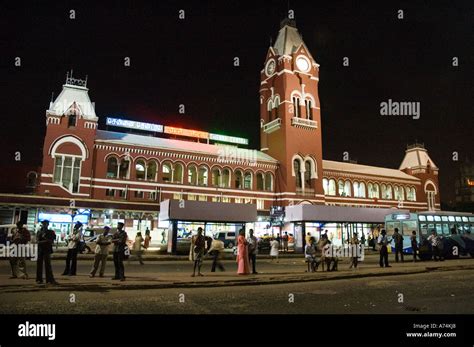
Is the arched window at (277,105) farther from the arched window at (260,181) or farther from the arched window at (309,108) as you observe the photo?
the arched window at (260,181)

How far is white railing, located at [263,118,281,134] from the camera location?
43569 mm

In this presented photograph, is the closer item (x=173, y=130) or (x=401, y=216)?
(x=401, y=216)

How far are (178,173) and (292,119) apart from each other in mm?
15336

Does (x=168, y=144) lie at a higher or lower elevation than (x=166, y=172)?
higher

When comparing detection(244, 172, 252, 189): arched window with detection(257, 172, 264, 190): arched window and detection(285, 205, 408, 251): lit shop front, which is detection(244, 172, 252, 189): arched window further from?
detection(285, 205, 408, 251): lit shop front

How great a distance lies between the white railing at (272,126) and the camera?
43569 millimetres

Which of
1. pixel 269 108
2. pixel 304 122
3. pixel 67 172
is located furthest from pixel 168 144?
pixel 304 122

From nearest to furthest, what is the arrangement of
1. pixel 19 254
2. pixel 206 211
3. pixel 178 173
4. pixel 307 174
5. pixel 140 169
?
1. pixel 19 254
2. pixel 206 211
3. pixel 140 169
4. pixel 178 173
5. pixel 307 174

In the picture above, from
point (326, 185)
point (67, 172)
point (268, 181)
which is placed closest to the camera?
point (67, 172)

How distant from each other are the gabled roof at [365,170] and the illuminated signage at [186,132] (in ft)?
53.4

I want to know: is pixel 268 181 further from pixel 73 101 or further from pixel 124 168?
pixel 73 101

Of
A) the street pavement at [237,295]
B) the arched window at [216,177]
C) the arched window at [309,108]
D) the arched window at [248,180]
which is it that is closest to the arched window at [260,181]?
the arched window at [248,180]

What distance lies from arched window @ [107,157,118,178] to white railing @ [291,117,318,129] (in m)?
20.9

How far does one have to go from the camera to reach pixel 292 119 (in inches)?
1694
